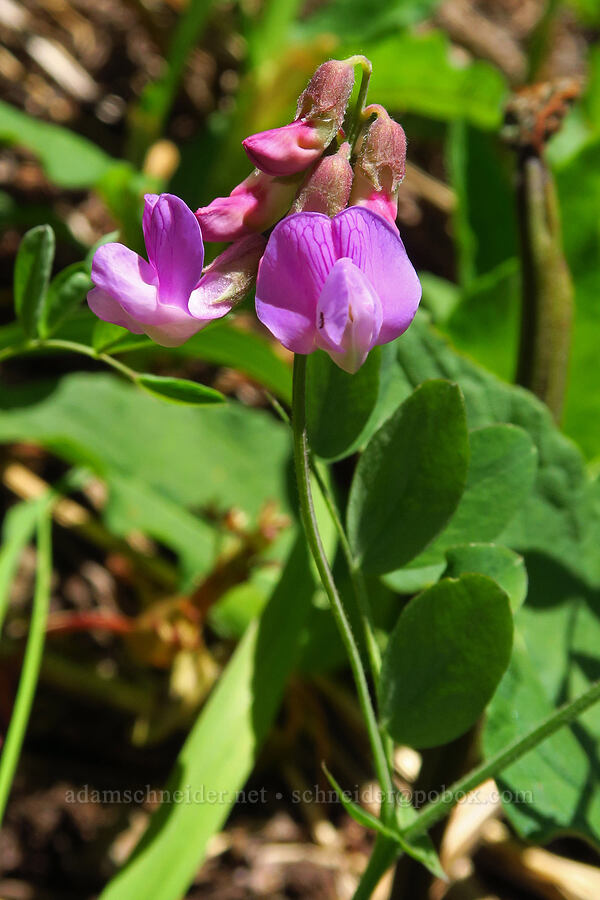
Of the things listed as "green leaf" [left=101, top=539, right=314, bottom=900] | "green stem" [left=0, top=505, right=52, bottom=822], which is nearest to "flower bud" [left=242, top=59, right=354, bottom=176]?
"green leaf" [left=101, top=539, right=314, bottom=900]

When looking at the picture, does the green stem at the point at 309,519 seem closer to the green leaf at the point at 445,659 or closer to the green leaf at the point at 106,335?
the green leaf at the point at 445,659

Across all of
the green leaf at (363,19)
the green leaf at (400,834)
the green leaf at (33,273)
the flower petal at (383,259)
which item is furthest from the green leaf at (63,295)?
the green leaf at (363,19)

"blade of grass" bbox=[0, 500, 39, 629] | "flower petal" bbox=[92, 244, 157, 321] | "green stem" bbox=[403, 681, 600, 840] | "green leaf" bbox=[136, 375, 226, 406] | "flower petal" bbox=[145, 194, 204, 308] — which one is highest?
"flower petal" bbox=[145, 194, 204, 308]

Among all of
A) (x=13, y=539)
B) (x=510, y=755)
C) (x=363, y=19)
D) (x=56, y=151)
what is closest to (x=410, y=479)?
(x=510, y=755)

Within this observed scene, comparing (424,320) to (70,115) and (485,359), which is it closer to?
(485,359)

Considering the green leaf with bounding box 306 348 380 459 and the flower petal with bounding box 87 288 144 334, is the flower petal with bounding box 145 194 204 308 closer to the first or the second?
the flower petal with bounding box 87 288 144 334

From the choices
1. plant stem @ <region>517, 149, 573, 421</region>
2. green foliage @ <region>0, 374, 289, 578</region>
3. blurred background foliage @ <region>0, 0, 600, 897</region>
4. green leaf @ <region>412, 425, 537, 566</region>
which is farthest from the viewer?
green foliage @ <region>0, 374, 289, 578</region>
